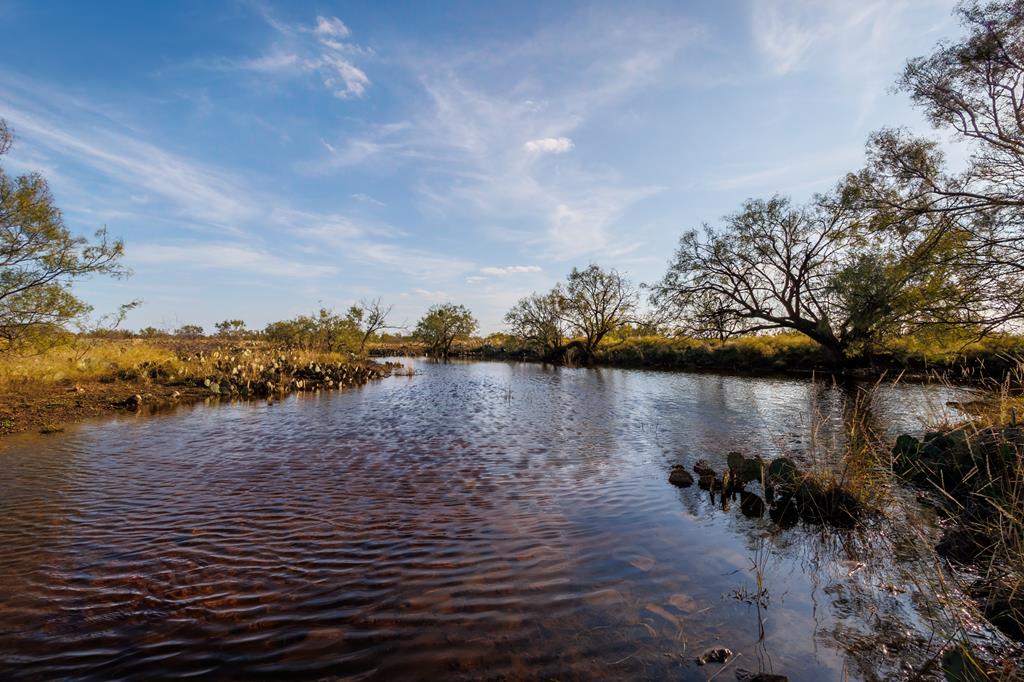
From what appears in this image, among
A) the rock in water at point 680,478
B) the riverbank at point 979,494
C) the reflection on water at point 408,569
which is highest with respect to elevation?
the riverbank at point 979,494

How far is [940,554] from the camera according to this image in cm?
524

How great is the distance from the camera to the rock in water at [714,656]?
349 cm

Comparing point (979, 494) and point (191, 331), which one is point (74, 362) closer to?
point (979, 494)

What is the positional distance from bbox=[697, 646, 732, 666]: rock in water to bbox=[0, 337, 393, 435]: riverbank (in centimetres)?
1595

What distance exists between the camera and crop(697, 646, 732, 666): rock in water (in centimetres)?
349

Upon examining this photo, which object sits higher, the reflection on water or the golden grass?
the golden grass

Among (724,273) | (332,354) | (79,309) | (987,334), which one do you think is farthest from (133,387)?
(724,273)

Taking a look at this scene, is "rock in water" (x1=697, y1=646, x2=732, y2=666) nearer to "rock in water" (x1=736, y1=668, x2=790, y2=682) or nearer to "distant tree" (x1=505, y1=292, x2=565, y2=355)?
"rock in water" (x1=736, y1=668, x2=790, y2=682)

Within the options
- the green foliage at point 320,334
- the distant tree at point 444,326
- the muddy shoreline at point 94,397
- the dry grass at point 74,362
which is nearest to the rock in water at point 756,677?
the muddy shoreline at point 94,397

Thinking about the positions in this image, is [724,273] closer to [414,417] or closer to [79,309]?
[414,417]

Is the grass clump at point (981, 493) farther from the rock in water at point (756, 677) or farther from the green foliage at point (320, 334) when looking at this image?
the green foliage at point (320, 334)

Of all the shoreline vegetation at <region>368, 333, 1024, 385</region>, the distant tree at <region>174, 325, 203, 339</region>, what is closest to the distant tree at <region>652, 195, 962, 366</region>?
the shoreline vegetation at <region>368, 333, 1024, 385</region>

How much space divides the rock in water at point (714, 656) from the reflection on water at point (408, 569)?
0.10 m

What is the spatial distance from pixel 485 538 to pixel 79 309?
1625cm
